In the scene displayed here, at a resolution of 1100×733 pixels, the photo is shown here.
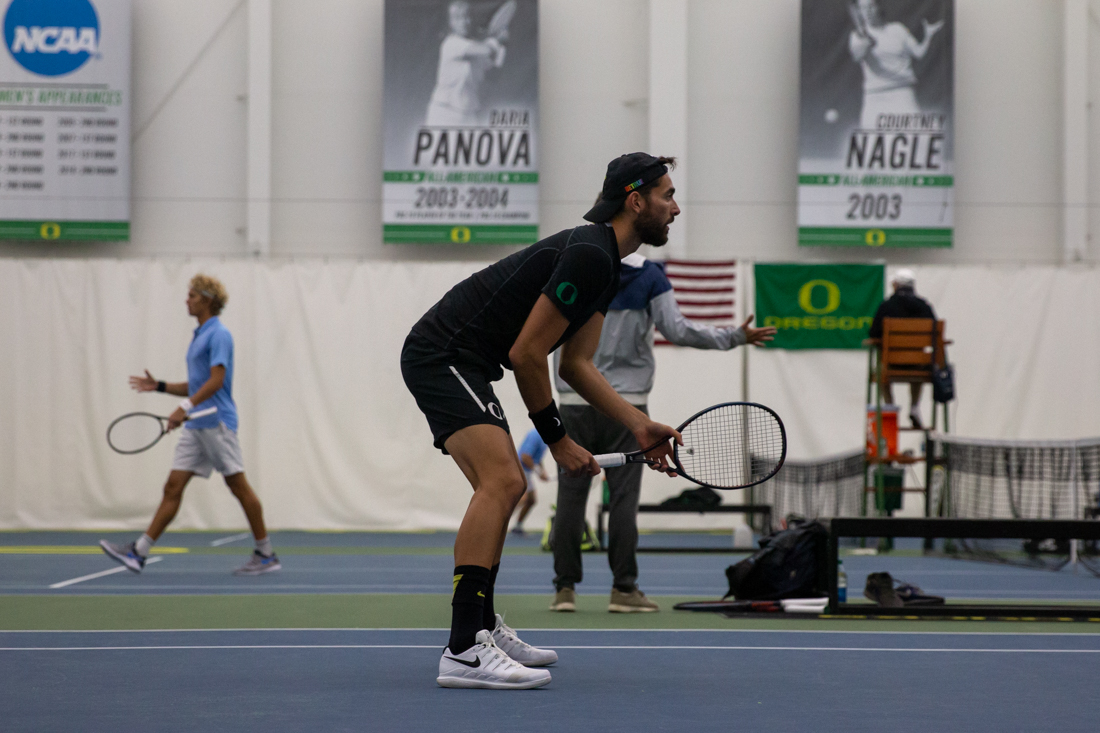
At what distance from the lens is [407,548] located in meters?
10.4

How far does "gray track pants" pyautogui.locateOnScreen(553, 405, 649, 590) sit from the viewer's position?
17.3 ft

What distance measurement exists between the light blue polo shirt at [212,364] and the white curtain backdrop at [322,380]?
544 cm

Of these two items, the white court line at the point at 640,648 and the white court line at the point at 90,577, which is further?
the white court line at the point at 90,577

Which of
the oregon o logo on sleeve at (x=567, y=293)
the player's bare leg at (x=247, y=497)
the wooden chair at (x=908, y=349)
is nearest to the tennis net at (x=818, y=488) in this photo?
the wooden chair at (x=908, y=349)

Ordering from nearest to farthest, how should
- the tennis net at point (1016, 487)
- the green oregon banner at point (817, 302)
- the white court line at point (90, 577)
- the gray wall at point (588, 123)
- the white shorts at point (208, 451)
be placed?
the white court line at point (90, 577)
the white shorts at point (208, 451)
the tennis net at point (1016, 487)
the green oregon banner at point (817, 302)
the gray wall at point (588, 123)

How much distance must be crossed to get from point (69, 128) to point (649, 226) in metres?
11.4

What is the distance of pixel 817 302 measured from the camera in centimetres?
1291

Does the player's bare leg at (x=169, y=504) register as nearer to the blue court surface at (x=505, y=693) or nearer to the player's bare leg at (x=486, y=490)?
the blue court surface at (x=505, y=693)

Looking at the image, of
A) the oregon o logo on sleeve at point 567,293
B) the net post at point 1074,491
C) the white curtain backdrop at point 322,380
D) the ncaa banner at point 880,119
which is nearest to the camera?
the oregon o logo on sleeve at point 567,293

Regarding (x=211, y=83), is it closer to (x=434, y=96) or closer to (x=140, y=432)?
(x=434, y=96)

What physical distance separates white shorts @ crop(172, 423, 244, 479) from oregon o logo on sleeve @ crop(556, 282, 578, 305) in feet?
14.6

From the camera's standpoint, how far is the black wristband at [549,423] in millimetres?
3408

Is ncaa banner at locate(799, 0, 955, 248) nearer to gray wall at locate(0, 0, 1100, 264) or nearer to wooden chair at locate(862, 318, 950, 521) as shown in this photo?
gray wall at locate(0, 0, 1100, 264)

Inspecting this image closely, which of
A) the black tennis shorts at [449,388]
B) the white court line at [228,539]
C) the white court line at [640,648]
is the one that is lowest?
the white court line at [228,539]
